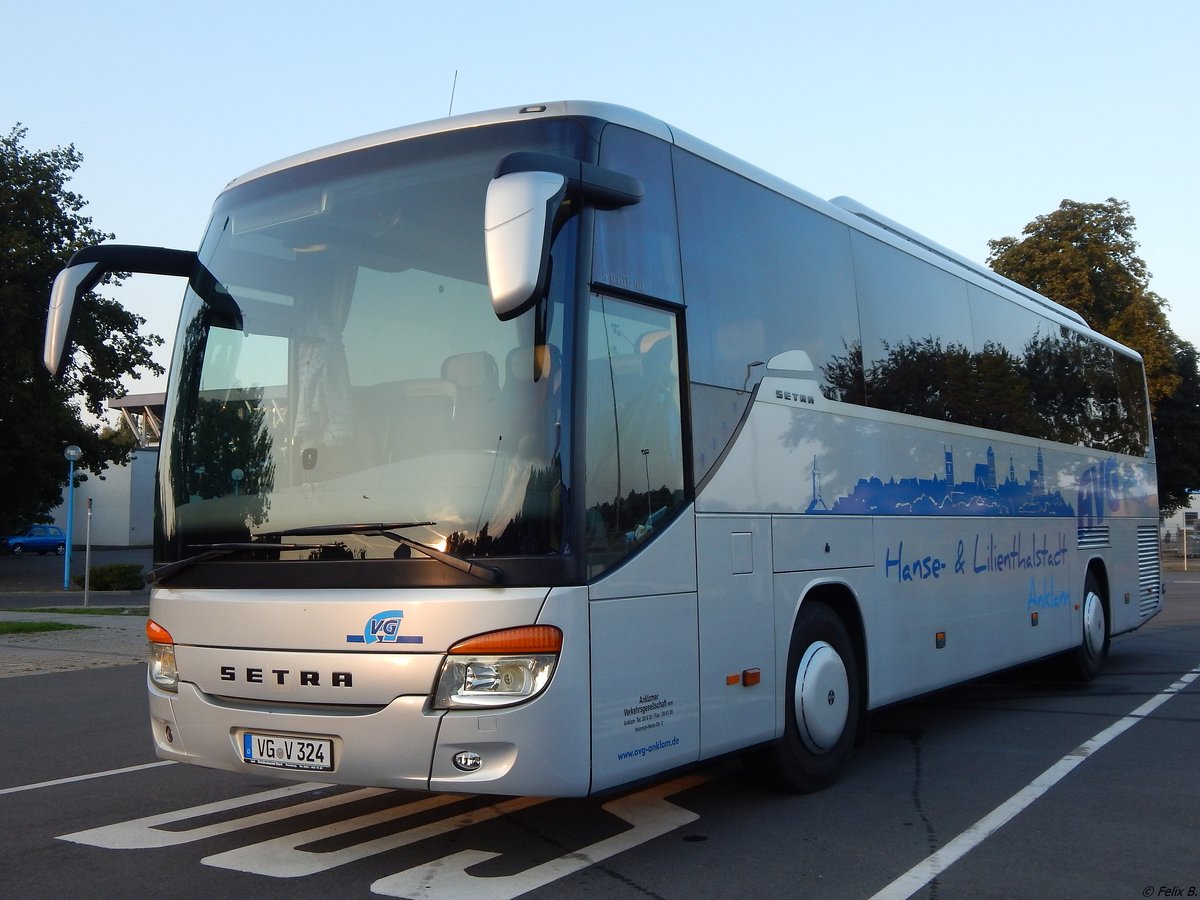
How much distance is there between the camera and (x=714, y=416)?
6.26 meters

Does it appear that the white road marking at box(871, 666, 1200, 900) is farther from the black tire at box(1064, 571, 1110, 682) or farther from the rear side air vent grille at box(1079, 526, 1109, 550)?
the rear side air vent grille at box(1079, 526, 1109, 550)

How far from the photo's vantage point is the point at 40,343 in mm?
40250

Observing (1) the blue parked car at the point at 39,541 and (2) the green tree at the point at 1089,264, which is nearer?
(2) the green tree at the point at 1089,264

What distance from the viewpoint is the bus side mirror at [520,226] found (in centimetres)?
457

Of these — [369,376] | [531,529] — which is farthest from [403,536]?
[369,376]

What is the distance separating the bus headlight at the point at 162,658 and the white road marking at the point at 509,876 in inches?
57.2

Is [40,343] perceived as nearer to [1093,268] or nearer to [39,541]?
[39,541]

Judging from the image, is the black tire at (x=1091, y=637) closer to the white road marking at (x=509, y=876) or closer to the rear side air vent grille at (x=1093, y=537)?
the rear side air vent grille at (x=1093, y=537)

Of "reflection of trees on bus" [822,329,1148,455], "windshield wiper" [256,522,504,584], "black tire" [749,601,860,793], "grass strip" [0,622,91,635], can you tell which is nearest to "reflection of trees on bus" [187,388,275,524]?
"windshield wiper" [256,522,504,584]

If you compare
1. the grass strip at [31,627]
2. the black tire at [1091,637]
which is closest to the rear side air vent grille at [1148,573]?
the black tire at [1091,637]

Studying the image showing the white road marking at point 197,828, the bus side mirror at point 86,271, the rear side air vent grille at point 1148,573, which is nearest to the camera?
the white road marking at point 197,828

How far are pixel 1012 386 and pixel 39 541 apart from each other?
60735 millimetres

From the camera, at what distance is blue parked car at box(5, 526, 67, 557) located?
2394 inches

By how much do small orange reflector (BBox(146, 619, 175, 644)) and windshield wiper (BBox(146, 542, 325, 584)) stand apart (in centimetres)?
21
